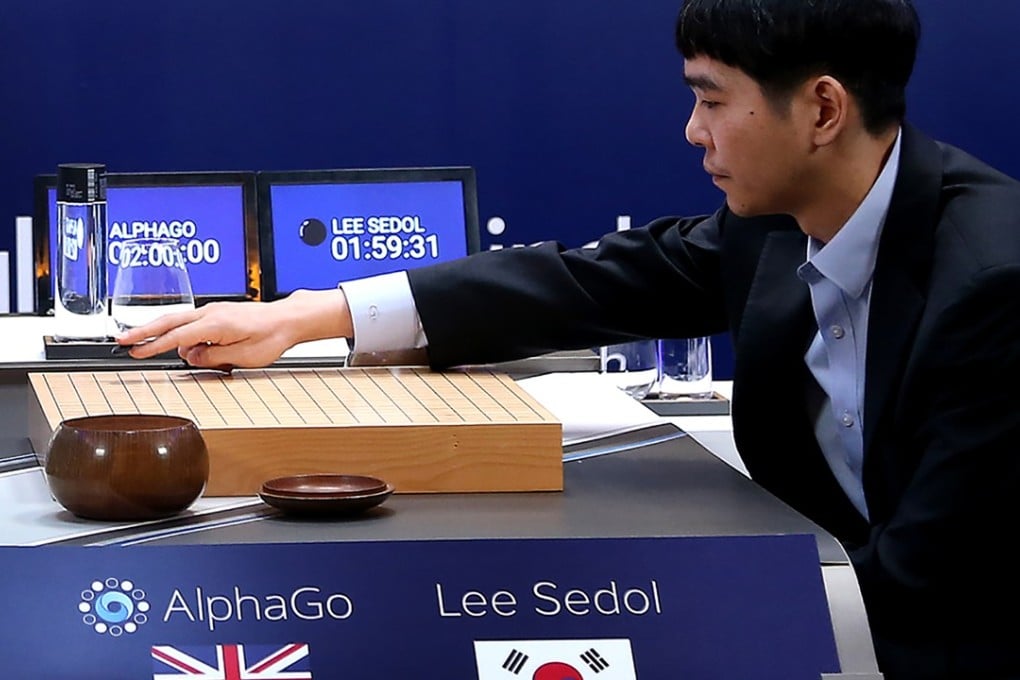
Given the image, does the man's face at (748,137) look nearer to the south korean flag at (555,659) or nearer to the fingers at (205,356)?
the fingers at (205,356)

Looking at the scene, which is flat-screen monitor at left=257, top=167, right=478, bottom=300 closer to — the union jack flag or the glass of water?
the glass of water

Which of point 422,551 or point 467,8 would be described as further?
point 467,8

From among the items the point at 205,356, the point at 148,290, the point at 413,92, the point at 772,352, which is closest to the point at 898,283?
the point at 772,352

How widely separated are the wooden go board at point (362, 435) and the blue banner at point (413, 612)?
9.0 inches

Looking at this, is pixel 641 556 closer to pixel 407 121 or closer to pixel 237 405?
pixel 237 405

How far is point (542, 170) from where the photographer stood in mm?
4164

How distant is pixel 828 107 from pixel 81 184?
3.23 feet

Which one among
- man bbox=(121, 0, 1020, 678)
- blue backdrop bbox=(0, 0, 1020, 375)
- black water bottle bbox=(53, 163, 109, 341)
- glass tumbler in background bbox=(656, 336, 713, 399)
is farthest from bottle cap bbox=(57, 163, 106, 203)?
blue backdrop bbox=(0, 0, 1020, 375)

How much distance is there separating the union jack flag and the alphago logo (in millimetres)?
20

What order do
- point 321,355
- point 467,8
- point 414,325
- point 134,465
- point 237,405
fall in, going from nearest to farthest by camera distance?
1. point 134,465
2. point 237,405
3. point 414,325
4. point 321,355
5. point 467,8

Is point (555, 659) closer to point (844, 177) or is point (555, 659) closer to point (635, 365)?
point (844, 177)

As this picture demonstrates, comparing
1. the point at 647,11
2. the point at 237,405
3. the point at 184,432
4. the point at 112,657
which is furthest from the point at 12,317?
the point at 647,11

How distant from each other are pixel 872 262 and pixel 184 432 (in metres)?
0.59

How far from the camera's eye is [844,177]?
1.33m
